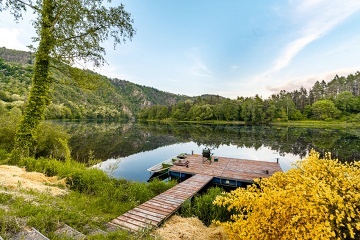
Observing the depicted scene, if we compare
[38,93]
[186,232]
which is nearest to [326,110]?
[186,232]

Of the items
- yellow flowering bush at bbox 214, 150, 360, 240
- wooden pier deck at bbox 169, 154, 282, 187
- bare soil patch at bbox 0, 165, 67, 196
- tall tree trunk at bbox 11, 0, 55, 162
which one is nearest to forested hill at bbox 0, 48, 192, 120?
tall tree trunk at bbox 11, 0, 55, 162

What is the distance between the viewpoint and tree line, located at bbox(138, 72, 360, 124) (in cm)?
8194

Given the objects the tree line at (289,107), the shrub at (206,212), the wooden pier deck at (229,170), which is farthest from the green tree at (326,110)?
the shrub at (206,212)

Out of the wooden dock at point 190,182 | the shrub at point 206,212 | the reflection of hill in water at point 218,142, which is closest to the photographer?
the wooden dock at point 190,182

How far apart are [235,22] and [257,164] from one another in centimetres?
2407

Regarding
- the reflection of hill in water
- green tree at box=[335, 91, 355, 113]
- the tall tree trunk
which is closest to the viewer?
the tall tree trunk

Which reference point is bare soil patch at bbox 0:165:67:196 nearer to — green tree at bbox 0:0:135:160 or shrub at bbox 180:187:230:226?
green tree at bbox 0:0:135:160

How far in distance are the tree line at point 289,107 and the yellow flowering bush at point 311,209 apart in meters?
90.7

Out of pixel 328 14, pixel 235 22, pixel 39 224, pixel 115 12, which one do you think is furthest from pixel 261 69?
pixel 39 224

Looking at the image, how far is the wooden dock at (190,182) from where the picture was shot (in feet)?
21.1

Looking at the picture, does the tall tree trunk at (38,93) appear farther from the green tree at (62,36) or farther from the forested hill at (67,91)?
the forested hill at (67,91)

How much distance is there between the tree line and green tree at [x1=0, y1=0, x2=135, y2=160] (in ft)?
289

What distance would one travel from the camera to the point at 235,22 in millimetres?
31750

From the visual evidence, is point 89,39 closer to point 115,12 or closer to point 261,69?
point 115,12
